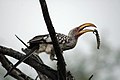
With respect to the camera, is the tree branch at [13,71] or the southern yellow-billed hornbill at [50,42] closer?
the tree branch at [13,71]

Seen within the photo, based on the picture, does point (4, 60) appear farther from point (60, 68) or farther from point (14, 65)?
point (60, 68)

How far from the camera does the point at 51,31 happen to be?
6.29 feet

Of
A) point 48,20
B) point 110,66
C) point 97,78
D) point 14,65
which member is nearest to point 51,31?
point 48,20

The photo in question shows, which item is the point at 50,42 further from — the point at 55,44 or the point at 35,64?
the point at 55,44

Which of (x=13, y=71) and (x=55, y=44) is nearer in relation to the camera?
(x=55, y=44)

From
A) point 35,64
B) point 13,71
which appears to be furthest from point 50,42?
point 35,64

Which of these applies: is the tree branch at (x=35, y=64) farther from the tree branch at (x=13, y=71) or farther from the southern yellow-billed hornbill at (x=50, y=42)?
the southern yellow-billed hornbill at (x=50, y=42)

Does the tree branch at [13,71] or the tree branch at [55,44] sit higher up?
the tree branch at [55,44]

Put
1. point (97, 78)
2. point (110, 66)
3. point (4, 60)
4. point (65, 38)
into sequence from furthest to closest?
1. point (110, 66)
2. point (97, 78)
3. point (65, 38)
4. point (4, 60)

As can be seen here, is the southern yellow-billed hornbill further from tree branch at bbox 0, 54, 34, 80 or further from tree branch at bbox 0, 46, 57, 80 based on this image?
tree branch at bbox 0, 46, 57, 80

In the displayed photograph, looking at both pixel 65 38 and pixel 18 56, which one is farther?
pixel 65 38

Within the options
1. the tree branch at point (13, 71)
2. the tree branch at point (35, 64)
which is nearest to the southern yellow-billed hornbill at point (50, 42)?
the tree branch at point (13, 71)

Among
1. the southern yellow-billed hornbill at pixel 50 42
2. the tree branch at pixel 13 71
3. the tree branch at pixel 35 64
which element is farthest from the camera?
the southern yellow-billed hornbill at pixel 50 42

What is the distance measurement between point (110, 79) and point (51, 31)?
11040 millimetres
